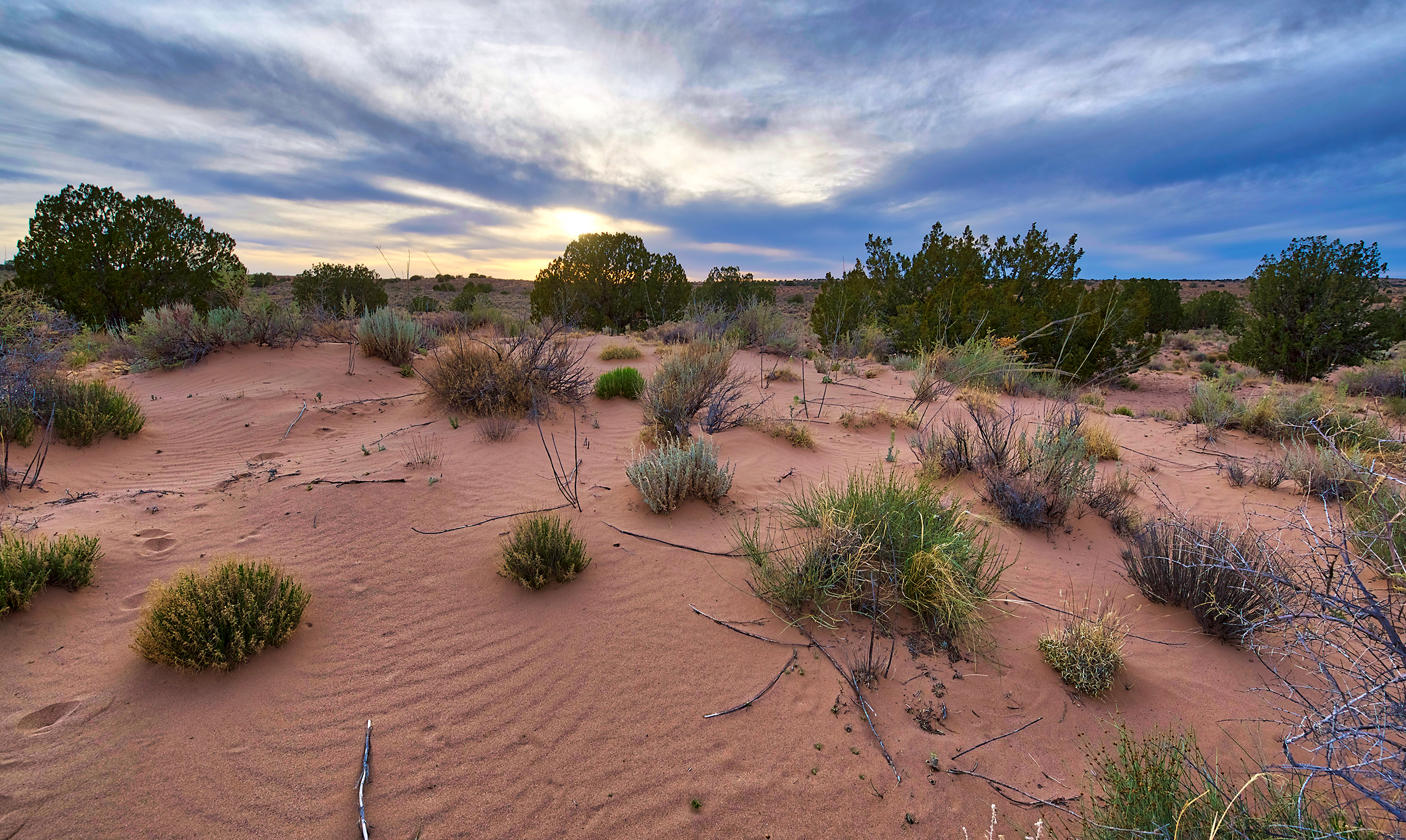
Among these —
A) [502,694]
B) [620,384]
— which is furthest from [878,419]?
[502,694]

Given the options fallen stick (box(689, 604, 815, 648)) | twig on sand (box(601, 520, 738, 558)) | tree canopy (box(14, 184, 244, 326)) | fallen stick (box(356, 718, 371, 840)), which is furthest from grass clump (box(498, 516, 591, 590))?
tree canopy (box(14, 184, 244, 326))

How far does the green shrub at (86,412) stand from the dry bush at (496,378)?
289cm

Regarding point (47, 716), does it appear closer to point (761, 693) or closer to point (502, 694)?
point (502, 694)

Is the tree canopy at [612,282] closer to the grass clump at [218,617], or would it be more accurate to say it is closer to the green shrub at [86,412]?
the green shrub at [86,412]

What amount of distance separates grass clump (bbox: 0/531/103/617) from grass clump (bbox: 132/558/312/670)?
50 cm

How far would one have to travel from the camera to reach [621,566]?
386 centimetres

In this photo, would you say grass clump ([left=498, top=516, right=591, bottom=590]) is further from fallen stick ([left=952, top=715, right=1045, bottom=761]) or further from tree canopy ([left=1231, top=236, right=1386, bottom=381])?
tree canopy ([left=1231, top=236, right=1386, bottom=381])

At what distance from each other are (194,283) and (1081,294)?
21092 mm

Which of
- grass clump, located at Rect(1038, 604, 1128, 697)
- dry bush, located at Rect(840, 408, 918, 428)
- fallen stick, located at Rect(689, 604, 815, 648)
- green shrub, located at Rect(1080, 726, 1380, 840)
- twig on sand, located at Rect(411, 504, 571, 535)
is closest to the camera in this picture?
green shrub, located at Rect(1080, 726, 1380, 840)

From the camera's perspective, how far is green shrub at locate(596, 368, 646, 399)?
25.9ft

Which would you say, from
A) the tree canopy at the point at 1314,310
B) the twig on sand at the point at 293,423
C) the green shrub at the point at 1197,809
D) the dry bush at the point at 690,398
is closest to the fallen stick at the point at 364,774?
the green shrub at the point at 1197,809

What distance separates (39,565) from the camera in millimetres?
3158

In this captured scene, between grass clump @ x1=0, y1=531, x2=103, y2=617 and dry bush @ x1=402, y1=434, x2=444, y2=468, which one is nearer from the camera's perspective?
grass clump @ x1=0, y1=531, x2=103, y2=617

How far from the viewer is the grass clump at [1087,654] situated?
2.99 metres
